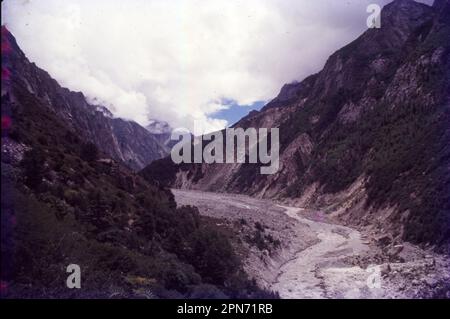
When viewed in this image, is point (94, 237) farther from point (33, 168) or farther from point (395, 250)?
point (395, 250)

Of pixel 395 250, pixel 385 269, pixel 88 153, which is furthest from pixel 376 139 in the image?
pixel 88 153

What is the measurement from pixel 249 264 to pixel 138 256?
24.0 ft

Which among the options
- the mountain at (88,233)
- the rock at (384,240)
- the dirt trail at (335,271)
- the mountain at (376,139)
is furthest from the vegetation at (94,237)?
the rock at (384,240)

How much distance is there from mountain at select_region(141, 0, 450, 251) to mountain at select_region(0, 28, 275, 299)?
13.5m

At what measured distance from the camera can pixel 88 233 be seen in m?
17.5

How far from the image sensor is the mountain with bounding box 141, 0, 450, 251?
1527 inches

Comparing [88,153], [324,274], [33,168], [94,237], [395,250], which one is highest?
[88,153]

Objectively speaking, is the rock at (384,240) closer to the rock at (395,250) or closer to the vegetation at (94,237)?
the rock at (395,250)

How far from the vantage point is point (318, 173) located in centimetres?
7800

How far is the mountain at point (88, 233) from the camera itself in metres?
12.8

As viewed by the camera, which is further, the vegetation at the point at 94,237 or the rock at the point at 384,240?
the rock at the point at 384,240

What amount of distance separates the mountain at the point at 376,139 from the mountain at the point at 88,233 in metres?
13.5

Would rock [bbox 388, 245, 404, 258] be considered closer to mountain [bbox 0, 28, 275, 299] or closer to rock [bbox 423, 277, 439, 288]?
rock [bbox 423, 277, 439, 288]

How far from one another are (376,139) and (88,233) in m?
58.3
